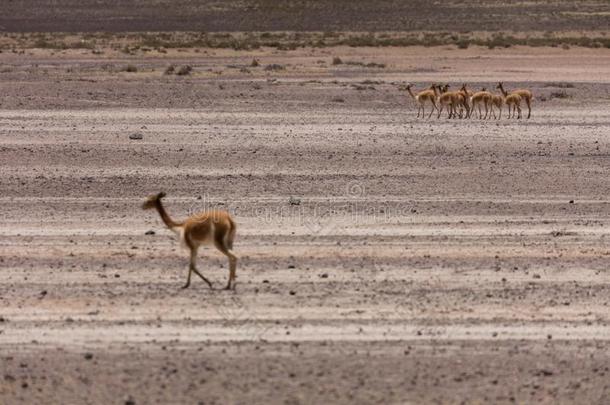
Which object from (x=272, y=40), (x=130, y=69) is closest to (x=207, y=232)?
(x=130, y=69)

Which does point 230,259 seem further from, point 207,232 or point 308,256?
point 308,256

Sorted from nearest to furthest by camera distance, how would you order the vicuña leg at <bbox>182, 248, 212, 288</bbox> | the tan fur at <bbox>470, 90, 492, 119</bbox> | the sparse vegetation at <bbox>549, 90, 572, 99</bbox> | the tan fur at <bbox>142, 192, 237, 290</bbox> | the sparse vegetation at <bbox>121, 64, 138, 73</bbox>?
the tan fur at <bbox>142, 192, 237, 290</bbox> → the vicuña leg at <bbox>182, 248, 212, 288</bbox> → the tan fur at <bbox>470, 90, 492, 119</bbox> → the sparse vegetation at <bbox>549, 90, 572, 99</bbox> → the sparse vegetation at <bbox>121, 64, 138, 73</bbox>

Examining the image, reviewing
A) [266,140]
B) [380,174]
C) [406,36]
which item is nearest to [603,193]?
[380,174]

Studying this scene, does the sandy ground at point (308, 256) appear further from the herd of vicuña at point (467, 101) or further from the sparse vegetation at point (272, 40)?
the sparse vegetation at point (272, 40)

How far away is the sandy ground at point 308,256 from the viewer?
9883mm

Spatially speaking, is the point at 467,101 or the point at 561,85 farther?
the point at 561,85

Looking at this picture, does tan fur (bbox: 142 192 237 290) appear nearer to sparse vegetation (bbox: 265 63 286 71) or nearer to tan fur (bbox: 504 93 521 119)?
tan fur (bbox: 504 93 521 119)

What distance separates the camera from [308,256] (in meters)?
13.7

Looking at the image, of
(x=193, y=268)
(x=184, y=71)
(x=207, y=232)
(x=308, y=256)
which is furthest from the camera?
(x=184, y=71)

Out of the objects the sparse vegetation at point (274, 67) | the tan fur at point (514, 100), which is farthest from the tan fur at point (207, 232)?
the sparse vegetation at point (274, 67)

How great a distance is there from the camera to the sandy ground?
32.4ft

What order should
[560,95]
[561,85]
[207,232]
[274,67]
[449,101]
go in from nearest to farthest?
[207,232] < [449,101] < [560,95] < [561,85] < [274,67]

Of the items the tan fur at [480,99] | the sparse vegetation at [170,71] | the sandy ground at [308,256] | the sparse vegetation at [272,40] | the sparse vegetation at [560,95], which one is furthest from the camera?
the sparse vegetation at [272,40]

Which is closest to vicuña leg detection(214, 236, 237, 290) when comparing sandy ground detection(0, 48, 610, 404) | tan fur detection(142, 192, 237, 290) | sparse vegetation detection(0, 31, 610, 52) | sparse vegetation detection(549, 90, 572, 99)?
tan fur detection(142, 192, 237, 290)
